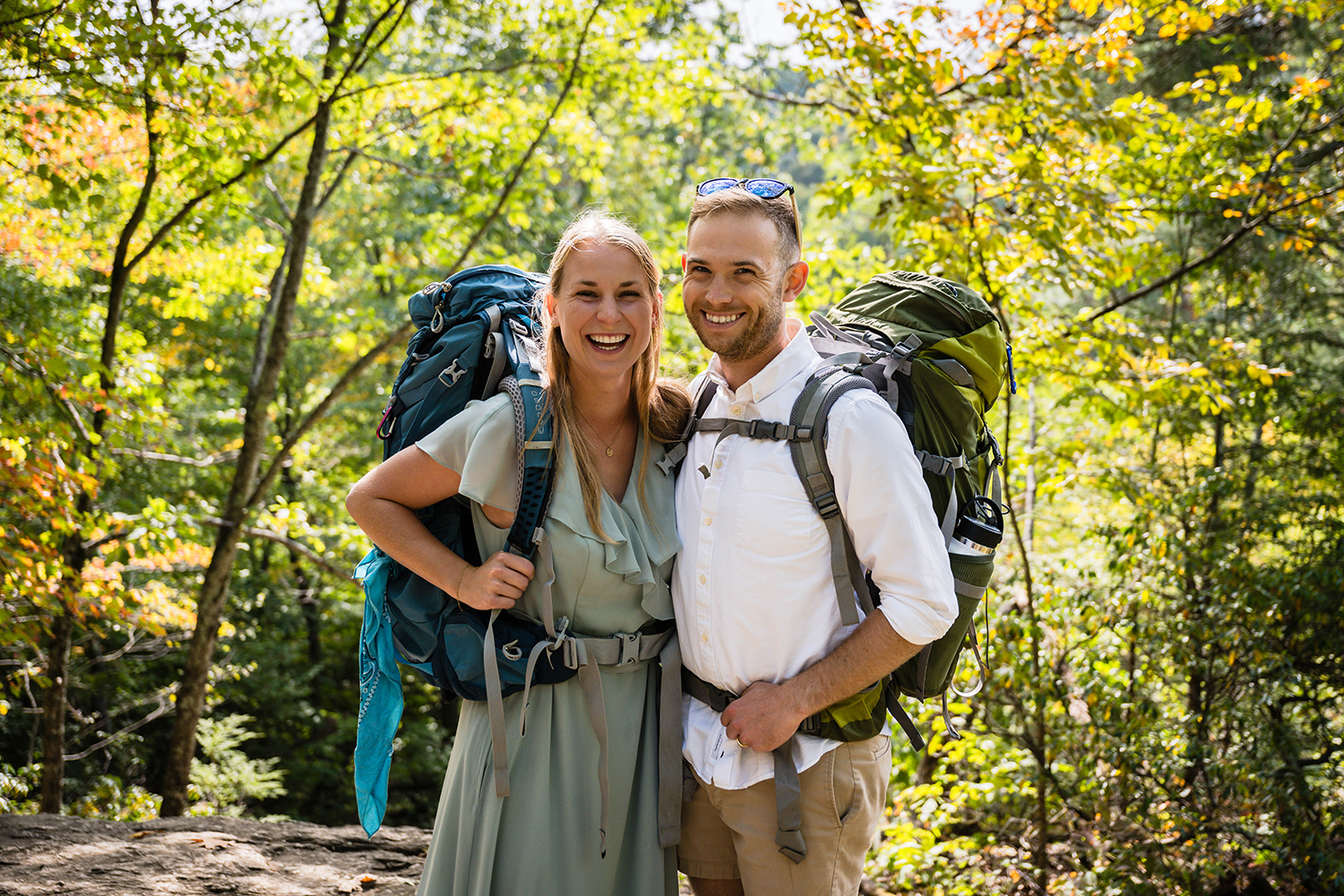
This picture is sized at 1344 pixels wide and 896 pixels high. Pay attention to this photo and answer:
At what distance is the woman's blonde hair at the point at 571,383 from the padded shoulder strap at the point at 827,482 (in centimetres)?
42

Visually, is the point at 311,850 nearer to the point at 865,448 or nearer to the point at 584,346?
the point at 584,346

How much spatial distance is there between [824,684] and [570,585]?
0.61m

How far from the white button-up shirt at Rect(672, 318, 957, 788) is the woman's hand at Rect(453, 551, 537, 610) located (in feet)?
1.29

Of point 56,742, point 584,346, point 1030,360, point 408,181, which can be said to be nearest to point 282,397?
point 408,181

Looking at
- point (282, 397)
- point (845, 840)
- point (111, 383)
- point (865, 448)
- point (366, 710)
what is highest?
point (282, 397)

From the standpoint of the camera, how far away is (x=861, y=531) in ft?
6.18

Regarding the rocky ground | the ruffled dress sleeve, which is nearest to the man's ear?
the ruffled dress sleeve

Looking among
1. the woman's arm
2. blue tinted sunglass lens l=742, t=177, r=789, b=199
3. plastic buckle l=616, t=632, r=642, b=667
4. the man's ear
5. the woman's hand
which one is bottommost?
plastic buckle l=616, t=632, r=642, b=667

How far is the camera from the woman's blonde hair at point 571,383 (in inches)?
80.9

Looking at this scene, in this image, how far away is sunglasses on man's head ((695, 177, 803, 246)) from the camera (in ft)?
7.03

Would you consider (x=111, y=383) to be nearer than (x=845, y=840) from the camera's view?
No

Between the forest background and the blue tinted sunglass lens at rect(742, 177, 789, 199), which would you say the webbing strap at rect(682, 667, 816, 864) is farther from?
the forest background

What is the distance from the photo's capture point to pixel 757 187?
2.15 m

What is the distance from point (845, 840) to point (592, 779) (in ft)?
1.95
